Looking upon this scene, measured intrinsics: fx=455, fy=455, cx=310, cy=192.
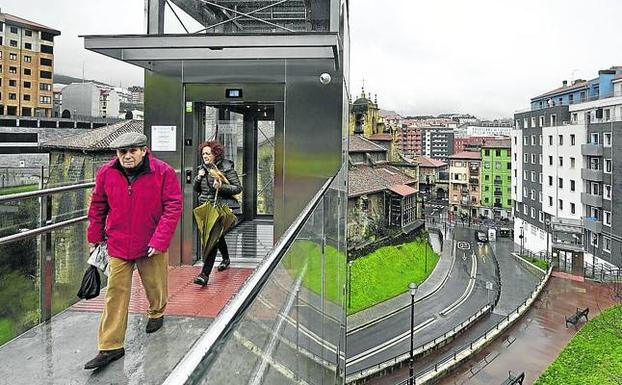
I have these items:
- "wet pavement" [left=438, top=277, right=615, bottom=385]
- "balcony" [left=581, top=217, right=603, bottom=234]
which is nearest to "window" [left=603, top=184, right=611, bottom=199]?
"balcony" [left=581, top=217, right=603, bottom=234]

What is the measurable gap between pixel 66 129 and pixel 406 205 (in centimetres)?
3135

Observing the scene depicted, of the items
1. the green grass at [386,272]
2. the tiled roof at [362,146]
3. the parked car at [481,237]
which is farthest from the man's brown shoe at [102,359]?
the parked car at [481,237]

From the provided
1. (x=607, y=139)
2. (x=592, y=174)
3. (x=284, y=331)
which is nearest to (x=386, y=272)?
(x=592, y=174)

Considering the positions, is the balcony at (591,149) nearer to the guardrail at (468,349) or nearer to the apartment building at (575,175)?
the apartment building at (575,175)

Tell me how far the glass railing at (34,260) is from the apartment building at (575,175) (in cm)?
3817

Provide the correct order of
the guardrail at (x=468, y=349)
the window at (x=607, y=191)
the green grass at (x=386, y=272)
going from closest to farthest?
the guardrail at (x=468, y=349) < the green grass at (x=386, y=272) < the window at (x=607, y=191)

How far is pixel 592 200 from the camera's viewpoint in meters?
36.9

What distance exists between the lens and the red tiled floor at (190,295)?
514cm

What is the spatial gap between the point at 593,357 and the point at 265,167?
21.9m

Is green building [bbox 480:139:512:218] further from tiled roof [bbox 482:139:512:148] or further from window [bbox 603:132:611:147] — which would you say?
window [bbox 603:132:611:147]

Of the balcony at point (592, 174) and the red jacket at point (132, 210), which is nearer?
the red jacket at point (132, 210)

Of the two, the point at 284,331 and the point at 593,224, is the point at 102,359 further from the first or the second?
the point at 593,224

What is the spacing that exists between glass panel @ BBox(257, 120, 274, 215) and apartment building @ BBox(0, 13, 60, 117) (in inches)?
1350

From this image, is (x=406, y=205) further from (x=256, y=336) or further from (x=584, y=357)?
(x=256, y=336)
